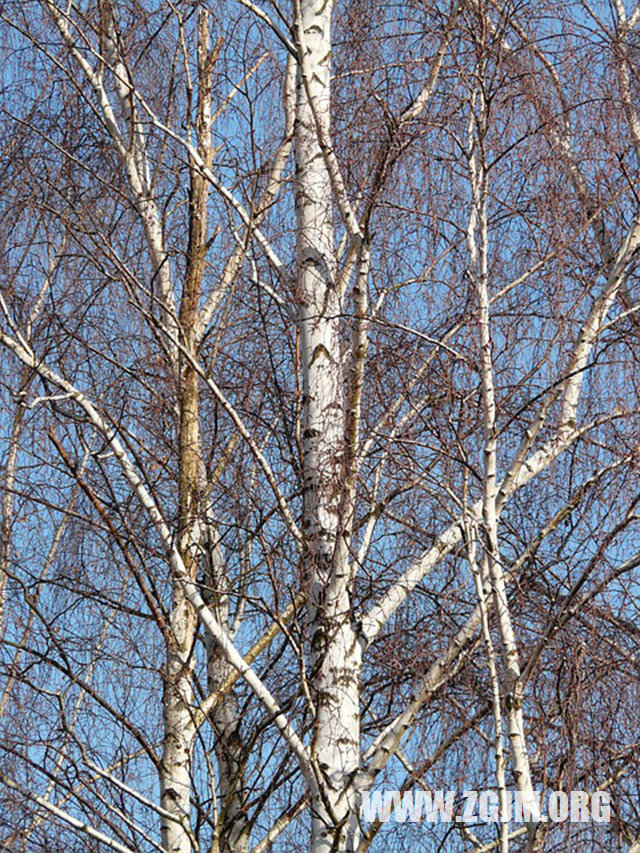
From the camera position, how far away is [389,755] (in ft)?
20.9

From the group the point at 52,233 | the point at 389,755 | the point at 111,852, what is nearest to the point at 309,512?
the point at 389,755

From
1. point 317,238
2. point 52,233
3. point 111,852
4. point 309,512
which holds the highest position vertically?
point 52,233

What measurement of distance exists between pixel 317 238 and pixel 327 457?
1020 millimetres

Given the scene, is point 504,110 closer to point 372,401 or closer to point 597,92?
point 597,92

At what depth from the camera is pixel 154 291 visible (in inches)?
319

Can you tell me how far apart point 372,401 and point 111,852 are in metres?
2.23

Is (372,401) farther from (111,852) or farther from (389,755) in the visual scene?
(111,852)

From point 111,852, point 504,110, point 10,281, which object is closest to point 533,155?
point 504,110

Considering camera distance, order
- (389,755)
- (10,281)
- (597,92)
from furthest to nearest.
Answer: (10,281) < (597,92) < (389,755)

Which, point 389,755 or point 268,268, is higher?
point 268,268

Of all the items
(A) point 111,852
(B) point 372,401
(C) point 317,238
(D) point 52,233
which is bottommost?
(A) point 111,852

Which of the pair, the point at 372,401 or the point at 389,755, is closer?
the point at 389,755

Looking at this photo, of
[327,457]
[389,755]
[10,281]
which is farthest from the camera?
[10,281]

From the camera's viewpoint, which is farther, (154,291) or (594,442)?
(154,291)
